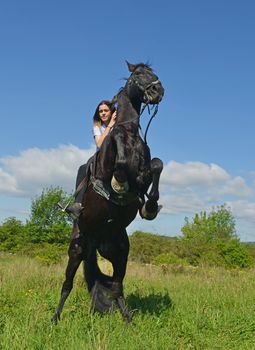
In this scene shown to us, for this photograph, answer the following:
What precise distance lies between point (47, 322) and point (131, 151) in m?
2.34

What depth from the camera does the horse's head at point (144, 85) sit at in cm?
568

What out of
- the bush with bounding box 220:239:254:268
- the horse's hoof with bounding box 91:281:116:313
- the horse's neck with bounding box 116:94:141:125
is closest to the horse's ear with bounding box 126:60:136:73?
the horse's neck with bounding box 116:94:141:125

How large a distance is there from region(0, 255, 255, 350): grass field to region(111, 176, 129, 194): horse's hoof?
1.60 metres

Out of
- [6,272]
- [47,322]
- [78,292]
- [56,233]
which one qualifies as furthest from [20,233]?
[47,322]

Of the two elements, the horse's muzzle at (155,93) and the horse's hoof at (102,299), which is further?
the horse's hoof at (102,299)

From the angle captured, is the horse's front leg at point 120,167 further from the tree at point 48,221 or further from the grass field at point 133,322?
the tree at point 48,221

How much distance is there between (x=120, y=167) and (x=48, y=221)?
38.6m

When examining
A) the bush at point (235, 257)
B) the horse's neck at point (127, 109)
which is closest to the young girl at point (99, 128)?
the horse's neck at point (127, 109)

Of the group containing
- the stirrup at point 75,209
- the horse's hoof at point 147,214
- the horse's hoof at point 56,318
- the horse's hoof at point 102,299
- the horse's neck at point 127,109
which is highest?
the horse's neck at point 127,109

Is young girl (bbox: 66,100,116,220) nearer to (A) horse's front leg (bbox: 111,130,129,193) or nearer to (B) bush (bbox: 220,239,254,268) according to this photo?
(A) horse's front leg (bbox: 111,130,129,193)

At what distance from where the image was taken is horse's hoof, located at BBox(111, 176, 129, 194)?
5.43 meters

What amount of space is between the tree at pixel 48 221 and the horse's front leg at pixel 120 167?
2856 centimetres

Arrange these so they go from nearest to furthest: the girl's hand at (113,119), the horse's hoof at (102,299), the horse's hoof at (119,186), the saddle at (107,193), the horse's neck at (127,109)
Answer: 1. the horse's hoof at (119,186)
2. the saddle at (107,193)
3. the horse's neck at (127,109)
4. the girl's hand at (113,119)
5. the horse's hoof at (102,299)

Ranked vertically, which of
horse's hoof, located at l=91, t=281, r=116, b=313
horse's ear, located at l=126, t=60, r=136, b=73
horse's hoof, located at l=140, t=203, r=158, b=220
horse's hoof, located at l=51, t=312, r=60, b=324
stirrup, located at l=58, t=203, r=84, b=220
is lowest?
horse's hoof, located at l=51, t=312, r=60, b=324
